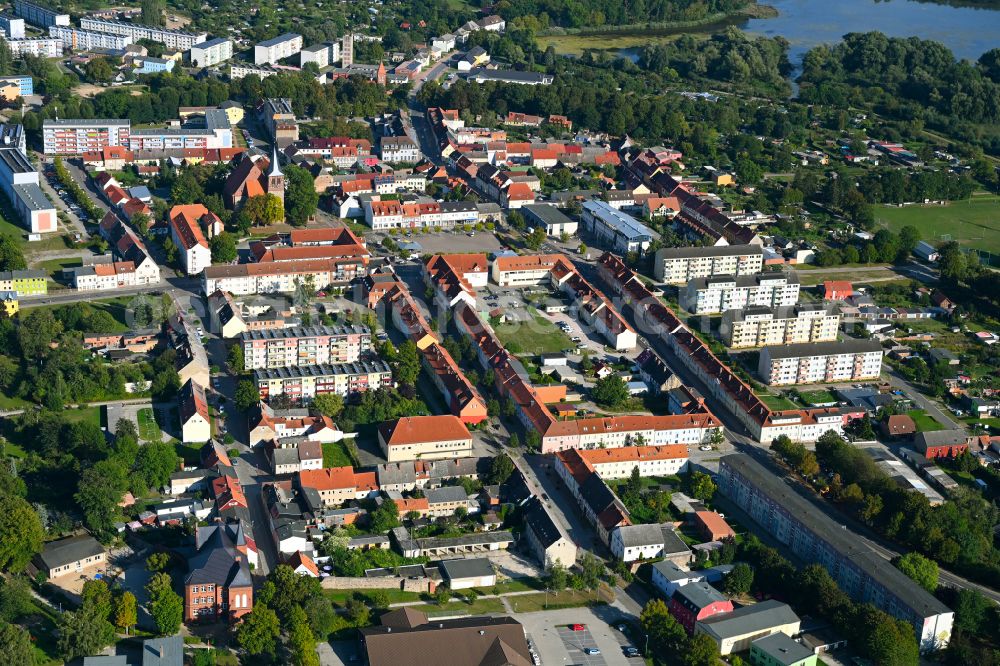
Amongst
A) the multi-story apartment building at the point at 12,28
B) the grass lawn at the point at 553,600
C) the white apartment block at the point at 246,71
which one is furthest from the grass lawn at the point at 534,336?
the multi-story apartment building at the point at 12,28

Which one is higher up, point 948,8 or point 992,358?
point 948,8

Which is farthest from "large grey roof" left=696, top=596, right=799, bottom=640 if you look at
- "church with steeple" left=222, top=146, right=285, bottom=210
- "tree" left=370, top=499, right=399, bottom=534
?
"church with steeple" left=222, top=146, right=285, bottom=210

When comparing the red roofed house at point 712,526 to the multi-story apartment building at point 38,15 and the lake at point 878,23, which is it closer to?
the lake at point 878,23

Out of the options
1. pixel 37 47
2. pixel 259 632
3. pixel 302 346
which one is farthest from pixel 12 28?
pixel 259 632

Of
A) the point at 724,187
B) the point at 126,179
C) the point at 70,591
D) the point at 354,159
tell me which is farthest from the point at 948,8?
the point at 70,591

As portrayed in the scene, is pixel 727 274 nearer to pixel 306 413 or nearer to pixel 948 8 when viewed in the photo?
pixel 306 413
